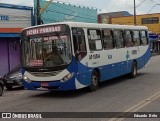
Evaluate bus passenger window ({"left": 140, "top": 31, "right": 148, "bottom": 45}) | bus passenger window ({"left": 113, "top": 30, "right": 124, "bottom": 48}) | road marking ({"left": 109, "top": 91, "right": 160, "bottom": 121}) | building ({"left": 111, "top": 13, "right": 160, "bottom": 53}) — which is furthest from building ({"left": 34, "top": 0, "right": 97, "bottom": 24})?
building ({"left": 111, "top": 13, "right": 160, "bottom": 53})

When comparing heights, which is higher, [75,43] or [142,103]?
[75,43]

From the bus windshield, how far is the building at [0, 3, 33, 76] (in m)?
11.6

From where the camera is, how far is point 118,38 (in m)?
Result: 17.7

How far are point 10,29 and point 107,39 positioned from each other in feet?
Answer: 37.7

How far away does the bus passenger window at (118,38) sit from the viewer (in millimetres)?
17395

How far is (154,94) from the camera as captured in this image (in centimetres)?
1314

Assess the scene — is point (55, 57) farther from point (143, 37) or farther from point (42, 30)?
point (143, 37)

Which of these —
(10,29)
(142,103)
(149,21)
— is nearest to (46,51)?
(142,103)

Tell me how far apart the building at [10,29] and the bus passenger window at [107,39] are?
1062cm

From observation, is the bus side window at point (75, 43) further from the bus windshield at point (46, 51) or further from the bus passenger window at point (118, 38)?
the bus passenger window at point (118, 38)

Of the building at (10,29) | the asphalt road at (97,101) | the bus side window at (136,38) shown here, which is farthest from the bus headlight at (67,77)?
the building at (10,29)

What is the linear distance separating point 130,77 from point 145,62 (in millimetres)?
2791

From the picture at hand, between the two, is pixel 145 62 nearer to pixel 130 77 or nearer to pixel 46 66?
pixel 130 77

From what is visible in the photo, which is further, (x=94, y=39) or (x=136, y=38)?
(x=136, y=38)
